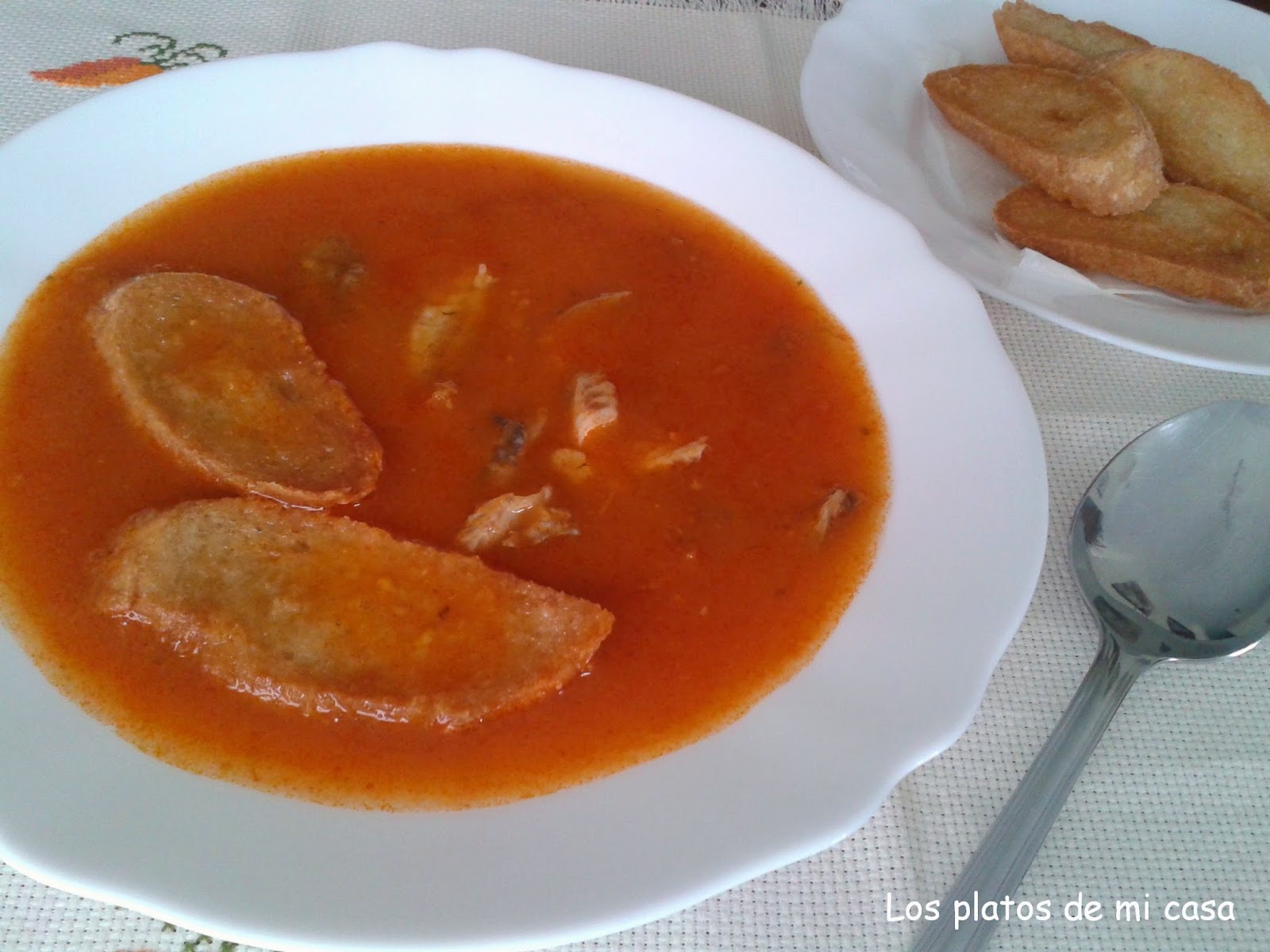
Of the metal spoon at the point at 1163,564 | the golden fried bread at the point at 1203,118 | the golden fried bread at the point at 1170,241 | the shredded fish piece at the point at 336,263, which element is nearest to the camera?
the metal spoon at the point at 1163,564

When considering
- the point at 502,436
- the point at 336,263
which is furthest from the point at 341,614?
A: the point at 336,263

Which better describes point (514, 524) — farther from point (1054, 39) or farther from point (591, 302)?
point (1054, 39)

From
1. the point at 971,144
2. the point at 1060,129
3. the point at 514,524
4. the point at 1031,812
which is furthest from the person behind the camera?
the point at 971,144

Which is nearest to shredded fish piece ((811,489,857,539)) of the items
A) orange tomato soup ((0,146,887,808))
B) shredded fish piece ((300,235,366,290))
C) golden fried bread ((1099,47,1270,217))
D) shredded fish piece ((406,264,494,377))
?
orange tomato soup ((0,146,887,808))

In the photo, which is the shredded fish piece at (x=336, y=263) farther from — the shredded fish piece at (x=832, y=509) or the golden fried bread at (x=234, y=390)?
the shredded fish piece at (x=832, y=509)

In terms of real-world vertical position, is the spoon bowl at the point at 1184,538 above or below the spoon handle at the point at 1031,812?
above

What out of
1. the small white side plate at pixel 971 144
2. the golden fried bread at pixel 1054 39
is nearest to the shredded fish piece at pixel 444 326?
the small white side plate at pixel 971 144

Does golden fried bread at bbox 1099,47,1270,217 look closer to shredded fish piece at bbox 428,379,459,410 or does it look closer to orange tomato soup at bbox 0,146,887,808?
orange tomato soup at bbox 0,146,887,808
